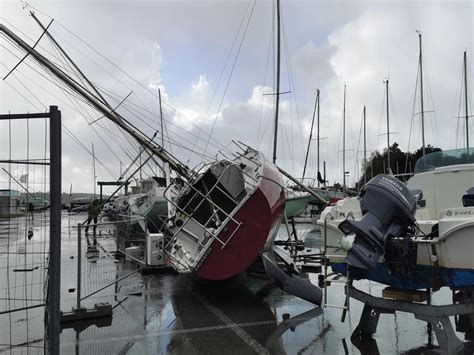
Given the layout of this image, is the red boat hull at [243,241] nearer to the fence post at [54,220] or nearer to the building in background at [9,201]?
the building in background at [9,201]

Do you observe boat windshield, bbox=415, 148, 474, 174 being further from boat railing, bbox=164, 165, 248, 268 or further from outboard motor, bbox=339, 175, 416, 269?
boat railing, bbox=164, 165, 248, 268

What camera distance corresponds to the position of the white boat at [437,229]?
479 cm

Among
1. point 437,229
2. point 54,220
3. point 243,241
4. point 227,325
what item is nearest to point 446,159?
point 437,229

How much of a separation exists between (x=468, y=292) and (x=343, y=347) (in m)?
1.71

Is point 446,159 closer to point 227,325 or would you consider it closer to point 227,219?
point 227,219

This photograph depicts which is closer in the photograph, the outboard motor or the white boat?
the white boat

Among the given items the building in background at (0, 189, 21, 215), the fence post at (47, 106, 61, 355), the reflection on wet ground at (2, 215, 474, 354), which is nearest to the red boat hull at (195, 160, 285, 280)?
the reflection on wet ground at (2, 215, 474, 354)

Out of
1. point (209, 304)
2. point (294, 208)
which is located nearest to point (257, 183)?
point (209, 304)

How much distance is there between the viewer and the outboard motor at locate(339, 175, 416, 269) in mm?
4992

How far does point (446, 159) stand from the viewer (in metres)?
7.45

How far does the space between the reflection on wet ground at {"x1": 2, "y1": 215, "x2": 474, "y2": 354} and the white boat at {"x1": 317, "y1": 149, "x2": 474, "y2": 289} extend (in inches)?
38.8

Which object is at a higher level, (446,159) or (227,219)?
(446,159)

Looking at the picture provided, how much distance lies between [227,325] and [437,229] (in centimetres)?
338

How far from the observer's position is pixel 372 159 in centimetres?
6762
